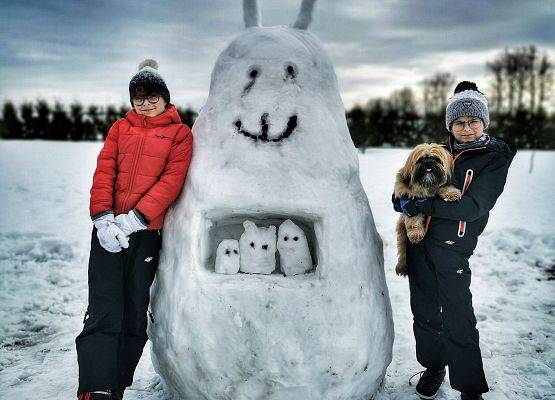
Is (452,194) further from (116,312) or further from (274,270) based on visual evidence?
(116,312)

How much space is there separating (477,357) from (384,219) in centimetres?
539

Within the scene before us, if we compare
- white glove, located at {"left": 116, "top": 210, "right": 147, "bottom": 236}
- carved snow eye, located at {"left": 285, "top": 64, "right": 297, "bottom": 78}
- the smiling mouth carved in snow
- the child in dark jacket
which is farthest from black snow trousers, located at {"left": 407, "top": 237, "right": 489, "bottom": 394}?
white glove, located at {"left": 116, "top": 210, "right": 147, "bottom": 236}

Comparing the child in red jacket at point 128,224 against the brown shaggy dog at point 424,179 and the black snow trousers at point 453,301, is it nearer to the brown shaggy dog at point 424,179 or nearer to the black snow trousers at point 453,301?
the brown shaggy dog at point 424,179

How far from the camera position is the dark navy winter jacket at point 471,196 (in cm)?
254

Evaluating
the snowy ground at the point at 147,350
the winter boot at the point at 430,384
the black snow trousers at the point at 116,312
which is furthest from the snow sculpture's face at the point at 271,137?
the snowy ground at the point at 147,350

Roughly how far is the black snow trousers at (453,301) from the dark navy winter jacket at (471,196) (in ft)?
0.27

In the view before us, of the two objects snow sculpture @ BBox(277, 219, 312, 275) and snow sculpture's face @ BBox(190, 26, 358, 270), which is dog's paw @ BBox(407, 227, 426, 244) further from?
snow sculpture @ BBox(277, 219, 312, 275)

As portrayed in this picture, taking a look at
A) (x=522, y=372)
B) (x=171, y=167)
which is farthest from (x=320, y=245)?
(x=522, y=372)

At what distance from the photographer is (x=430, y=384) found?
298cm

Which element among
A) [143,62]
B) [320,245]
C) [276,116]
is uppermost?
[143,62]

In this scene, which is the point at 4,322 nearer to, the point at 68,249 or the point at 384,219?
the point at 68,249

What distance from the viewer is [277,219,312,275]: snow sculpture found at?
2.46 meters

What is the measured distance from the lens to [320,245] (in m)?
2.36

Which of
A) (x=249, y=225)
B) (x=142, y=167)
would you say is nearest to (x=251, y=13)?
(x=142, y=167)
